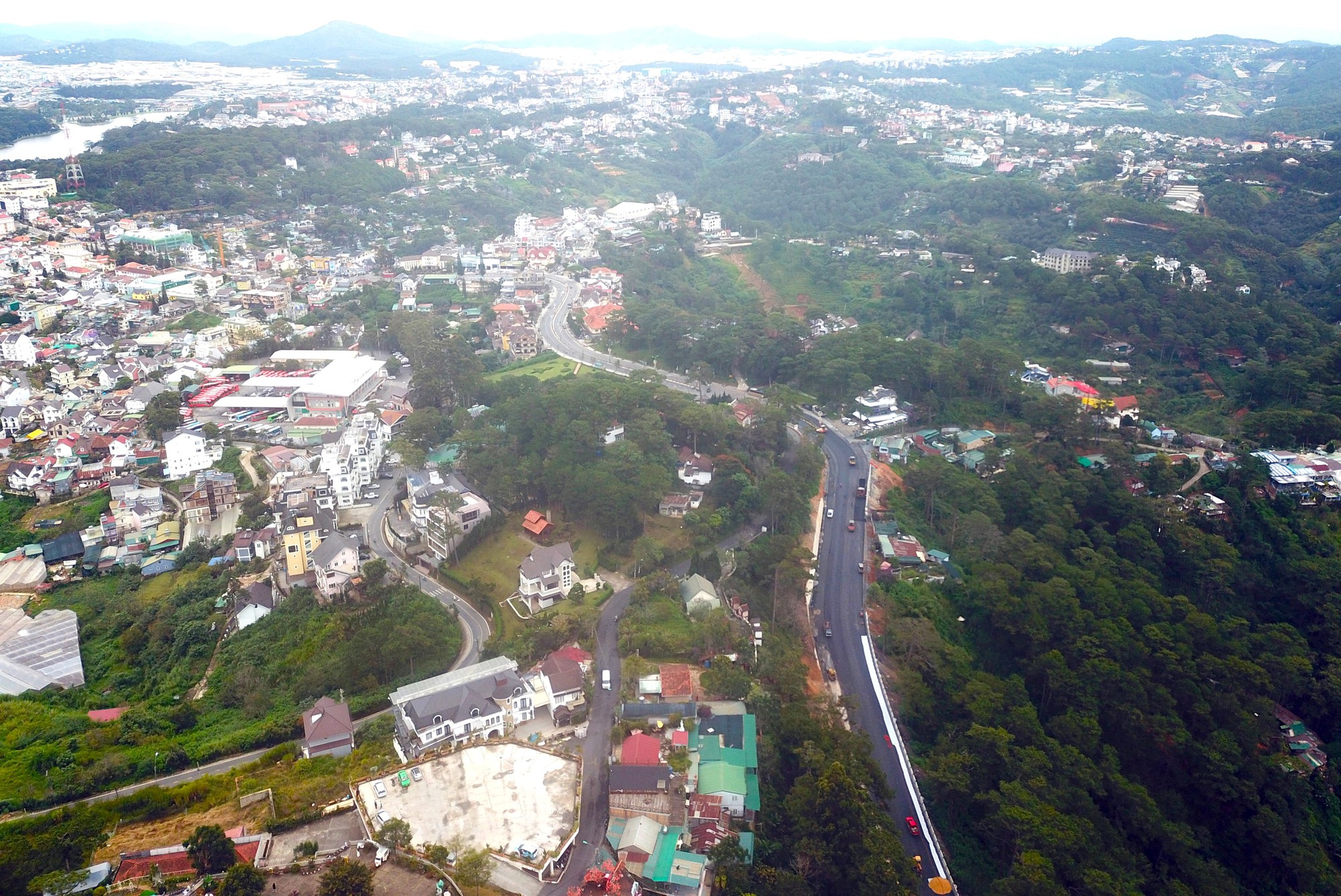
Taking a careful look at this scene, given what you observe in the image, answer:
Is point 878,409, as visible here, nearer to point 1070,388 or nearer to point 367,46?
point 1070,388

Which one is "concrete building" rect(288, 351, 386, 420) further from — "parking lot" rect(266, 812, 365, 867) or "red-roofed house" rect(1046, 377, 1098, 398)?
"red-roofed house" rect(1046, 377, 1098, 398)

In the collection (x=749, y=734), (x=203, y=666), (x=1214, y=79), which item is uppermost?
(x=1214, y=79)

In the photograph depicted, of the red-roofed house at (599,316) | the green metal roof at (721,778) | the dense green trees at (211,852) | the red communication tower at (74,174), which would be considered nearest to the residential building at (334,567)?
the dense green trees at (211,852)

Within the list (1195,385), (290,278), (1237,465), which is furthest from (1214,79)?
(290,278)

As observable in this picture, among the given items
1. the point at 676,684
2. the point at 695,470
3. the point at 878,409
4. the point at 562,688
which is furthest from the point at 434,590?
the point at 878,409

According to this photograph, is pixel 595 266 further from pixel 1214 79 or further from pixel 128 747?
pixel 1214 79

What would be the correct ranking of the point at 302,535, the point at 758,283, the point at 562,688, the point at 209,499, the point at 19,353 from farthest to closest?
the point at 758,283 → the point at 19,353 → the point at 209,499 → the point at 302,535 → the point at 562,688

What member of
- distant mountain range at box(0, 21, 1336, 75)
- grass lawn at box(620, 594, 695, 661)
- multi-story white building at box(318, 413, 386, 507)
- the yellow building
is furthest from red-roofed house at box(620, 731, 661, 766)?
distant mountain range at box(0, 21, 1336, 75)
